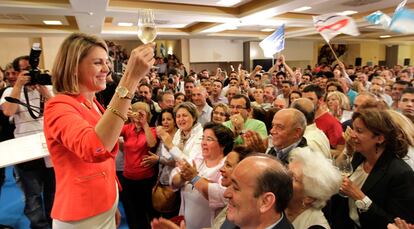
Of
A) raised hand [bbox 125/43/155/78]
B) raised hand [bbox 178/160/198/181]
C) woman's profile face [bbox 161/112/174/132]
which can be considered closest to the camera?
raised hand [bbox 125/43/155/78]

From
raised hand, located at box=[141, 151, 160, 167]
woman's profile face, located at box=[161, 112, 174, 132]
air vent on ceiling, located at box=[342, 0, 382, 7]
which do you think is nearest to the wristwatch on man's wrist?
raised hand, located at box=[141, 151, 160, 167]

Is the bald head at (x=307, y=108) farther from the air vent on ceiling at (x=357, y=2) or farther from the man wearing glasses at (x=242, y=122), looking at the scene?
the air vent on ceiling at (x=357, y=2)

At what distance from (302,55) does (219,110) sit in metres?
13.9

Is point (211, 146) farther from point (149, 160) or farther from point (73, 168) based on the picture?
point (73, 168)

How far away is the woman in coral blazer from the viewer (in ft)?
2.95

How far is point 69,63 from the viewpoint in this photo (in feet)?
3.47

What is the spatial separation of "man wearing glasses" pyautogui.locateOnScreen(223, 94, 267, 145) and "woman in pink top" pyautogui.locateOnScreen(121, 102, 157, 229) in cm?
77

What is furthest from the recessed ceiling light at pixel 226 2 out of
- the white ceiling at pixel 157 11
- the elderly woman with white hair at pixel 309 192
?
the elderly woman with white hair at pixel 309 192

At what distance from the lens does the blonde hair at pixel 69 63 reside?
3.47 feet

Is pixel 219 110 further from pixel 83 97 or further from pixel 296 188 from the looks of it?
pixel 83 97

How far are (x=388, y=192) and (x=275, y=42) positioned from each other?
5.30m

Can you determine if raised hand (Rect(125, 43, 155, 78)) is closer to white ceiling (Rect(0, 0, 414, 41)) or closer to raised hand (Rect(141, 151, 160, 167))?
raised hand (Rect(141, 151, 160, 167))

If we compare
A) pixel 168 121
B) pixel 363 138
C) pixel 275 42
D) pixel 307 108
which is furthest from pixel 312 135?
pixel 275 42

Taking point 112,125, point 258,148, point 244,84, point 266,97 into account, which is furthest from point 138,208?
point 244,84
